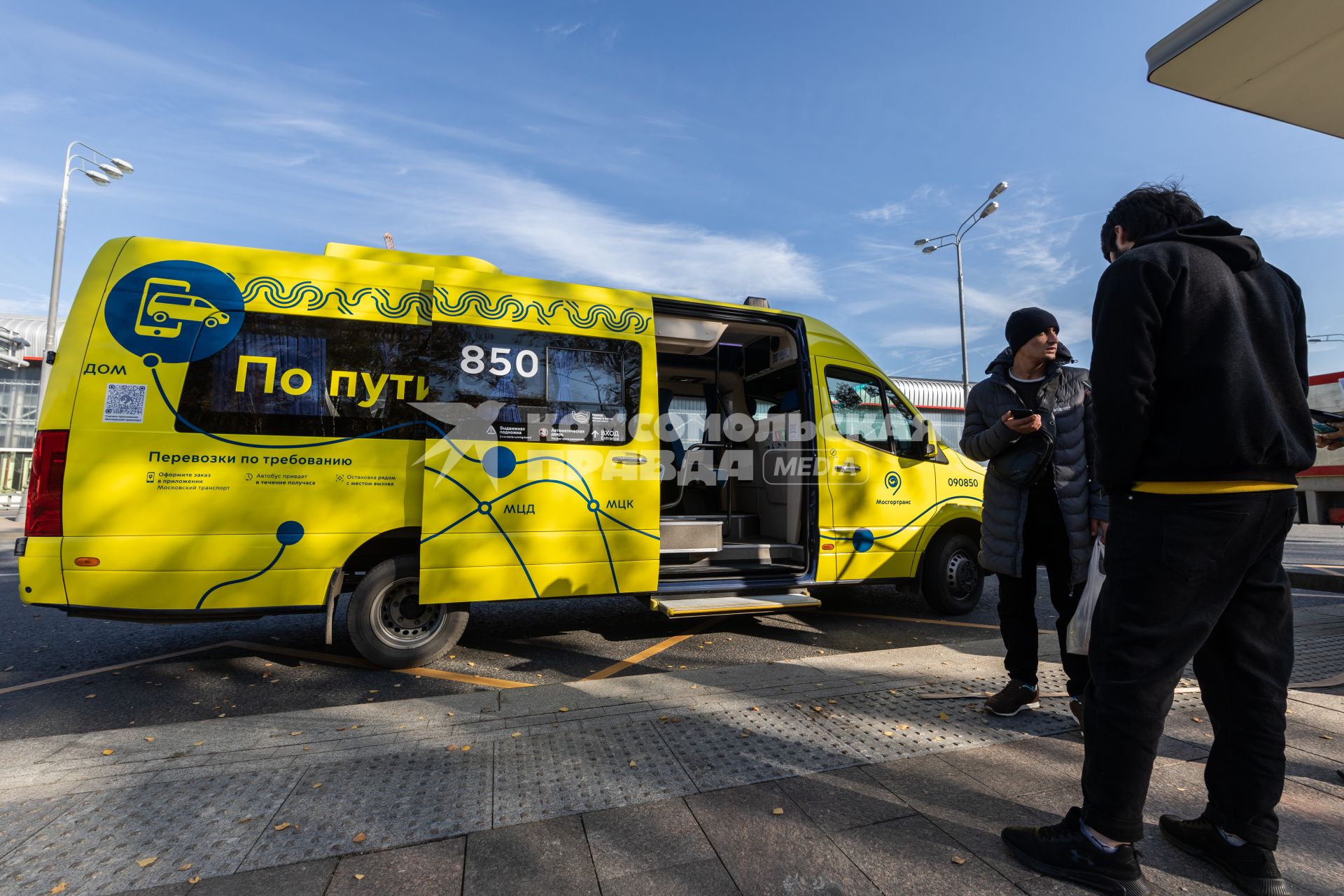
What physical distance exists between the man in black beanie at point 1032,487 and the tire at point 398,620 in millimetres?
3322

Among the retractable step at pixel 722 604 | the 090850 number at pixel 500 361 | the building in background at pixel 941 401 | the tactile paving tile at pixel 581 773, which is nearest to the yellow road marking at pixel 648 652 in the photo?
the retractable step at pixel 722 604

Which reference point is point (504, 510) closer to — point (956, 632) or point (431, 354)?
point (431, 354)

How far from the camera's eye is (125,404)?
3.72 m

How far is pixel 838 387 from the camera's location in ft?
19.0

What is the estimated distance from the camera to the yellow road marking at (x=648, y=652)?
4.19 m

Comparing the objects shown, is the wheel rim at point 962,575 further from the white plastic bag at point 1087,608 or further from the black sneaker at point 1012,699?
the white plastic bag at point 1087,608

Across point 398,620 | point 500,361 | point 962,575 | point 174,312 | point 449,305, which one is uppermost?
point 449,305

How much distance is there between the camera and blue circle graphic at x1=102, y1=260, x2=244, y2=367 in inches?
149

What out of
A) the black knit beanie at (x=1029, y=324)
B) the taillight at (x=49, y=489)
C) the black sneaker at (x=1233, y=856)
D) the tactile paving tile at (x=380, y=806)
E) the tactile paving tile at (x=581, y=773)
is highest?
the black knit beanie at (x=1029, y=324)

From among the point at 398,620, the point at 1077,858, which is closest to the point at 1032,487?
the point at 1077,858

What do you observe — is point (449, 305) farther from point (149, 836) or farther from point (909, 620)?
point (909, 620)

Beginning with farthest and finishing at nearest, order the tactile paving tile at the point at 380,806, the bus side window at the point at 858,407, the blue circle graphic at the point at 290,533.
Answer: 1. the bus side window at the point at 858,407
2. the blue circle graphic at the point at 290,533
3. the tactile paving tile at the point at 380,806

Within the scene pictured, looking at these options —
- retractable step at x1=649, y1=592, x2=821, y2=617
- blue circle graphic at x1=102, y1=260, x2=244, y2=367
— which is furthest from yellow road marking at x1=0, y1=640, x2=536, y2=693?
blue circle graphic at x1=102, y1=260, x2=244, y2=367

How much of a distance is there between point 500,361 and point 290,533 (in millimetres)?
1647
